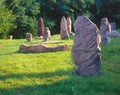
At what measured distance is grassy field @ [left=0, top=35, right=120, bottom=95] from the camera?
1245 cm

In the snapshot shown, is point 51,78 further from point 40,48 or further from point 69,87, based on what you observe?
point 40,48

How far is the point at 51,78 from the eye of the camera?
533 inches

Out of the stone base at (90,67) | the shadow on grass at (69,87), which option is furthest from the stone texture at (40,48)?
the shadow on grass at (69,87)

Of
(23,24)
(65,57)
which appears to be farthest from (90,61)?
(23,24)

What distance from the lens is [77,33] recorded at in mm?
14352

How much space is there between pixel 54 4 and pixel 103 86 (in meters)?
39.0

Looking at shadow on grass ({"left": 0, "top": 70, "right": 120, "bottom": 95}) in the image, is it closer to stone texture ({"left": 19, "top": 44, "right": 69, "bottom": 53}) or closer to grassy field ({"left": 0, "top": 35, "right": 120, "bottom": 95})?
grassy field ({"left": 0, "top": 35, "right": 120, "bottom": 95})

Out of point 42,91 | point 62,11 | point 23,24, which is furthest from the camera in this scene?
point 62,11

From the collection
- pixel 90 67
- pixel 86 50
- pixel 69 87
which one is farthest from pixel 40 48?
pixel 69 87

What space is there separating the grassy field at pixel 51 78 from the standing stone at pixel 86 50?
0.35m

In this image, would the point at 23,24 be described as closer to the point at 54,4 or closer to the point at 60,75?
the point at 54,4

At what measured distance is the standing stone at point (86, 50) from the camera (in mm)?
14000

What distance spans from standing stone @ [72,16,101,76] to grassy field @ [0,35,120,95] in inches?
14.0

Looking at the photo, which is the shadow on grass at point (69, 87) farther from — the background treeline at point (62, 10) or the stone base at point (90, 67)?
the background treeline at point (62, 10)
